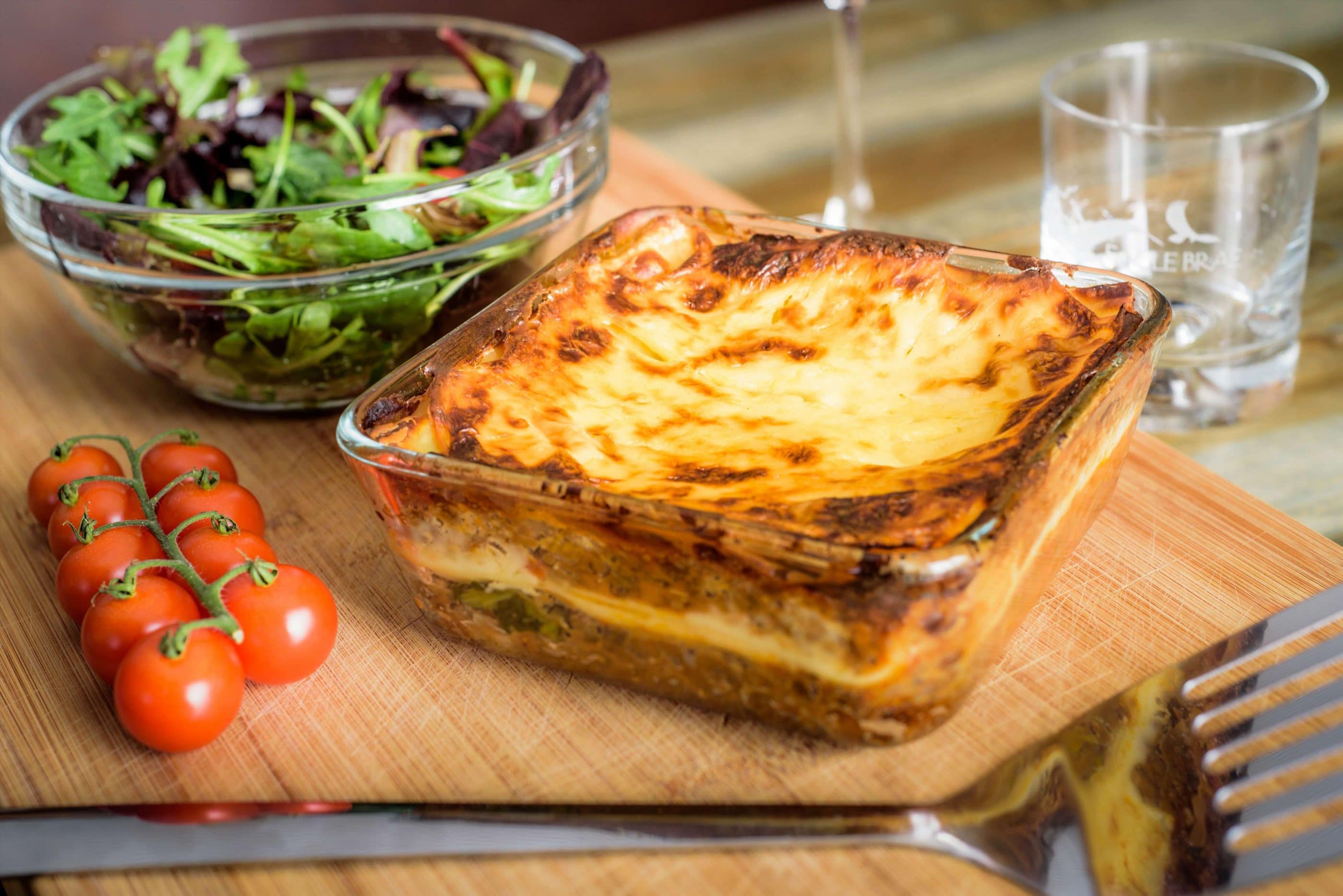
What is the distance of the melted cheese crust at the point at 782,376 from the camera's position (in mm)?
1068

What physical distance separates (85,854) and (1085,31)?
302cm

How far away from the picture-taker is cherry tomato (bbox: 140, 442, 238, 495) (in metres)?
1.42

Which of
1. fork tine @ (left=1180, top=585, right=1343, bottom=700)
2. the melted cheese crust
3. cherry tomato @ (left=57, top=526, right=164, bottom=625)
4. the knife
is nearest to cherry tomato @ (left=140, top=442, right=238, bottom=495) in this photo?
cherry tomato @ (left=57, top=526, right=164, bottom=625)

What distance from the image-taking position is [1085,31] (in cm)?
318

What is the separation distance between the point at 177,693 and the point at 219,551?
20cm

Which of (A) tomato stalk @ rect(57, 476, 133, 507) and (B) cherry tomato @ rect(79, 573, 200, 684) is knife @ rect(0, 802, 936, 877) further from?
(A) tomato stalk @ rect(57, 476, 133, 507)

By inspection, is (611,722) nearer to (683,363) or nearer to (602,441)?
(602,441)

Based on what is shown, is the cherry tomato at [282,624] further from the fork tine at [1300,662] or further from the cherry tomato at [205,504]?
the fork tine at [1300,662]

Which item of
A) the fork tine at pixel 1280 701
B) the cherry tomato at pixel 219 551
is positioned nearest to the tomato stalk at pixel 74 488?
the cherry tomato at pixel 219 551

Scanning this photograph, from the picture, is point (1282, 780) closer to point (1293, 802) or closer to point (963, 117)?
point (1293, 802)

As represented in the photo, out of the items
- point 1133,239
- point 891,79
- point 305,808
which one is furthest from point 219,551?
point 891,79

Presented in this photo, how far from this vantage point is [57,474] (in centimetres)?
142

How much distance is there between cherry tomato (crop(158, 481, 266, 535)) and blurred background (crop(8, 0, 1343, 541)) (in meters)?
1.16

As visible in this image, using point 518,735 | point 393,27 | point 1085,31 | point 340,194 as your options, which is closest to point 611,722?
A: point 518,735
